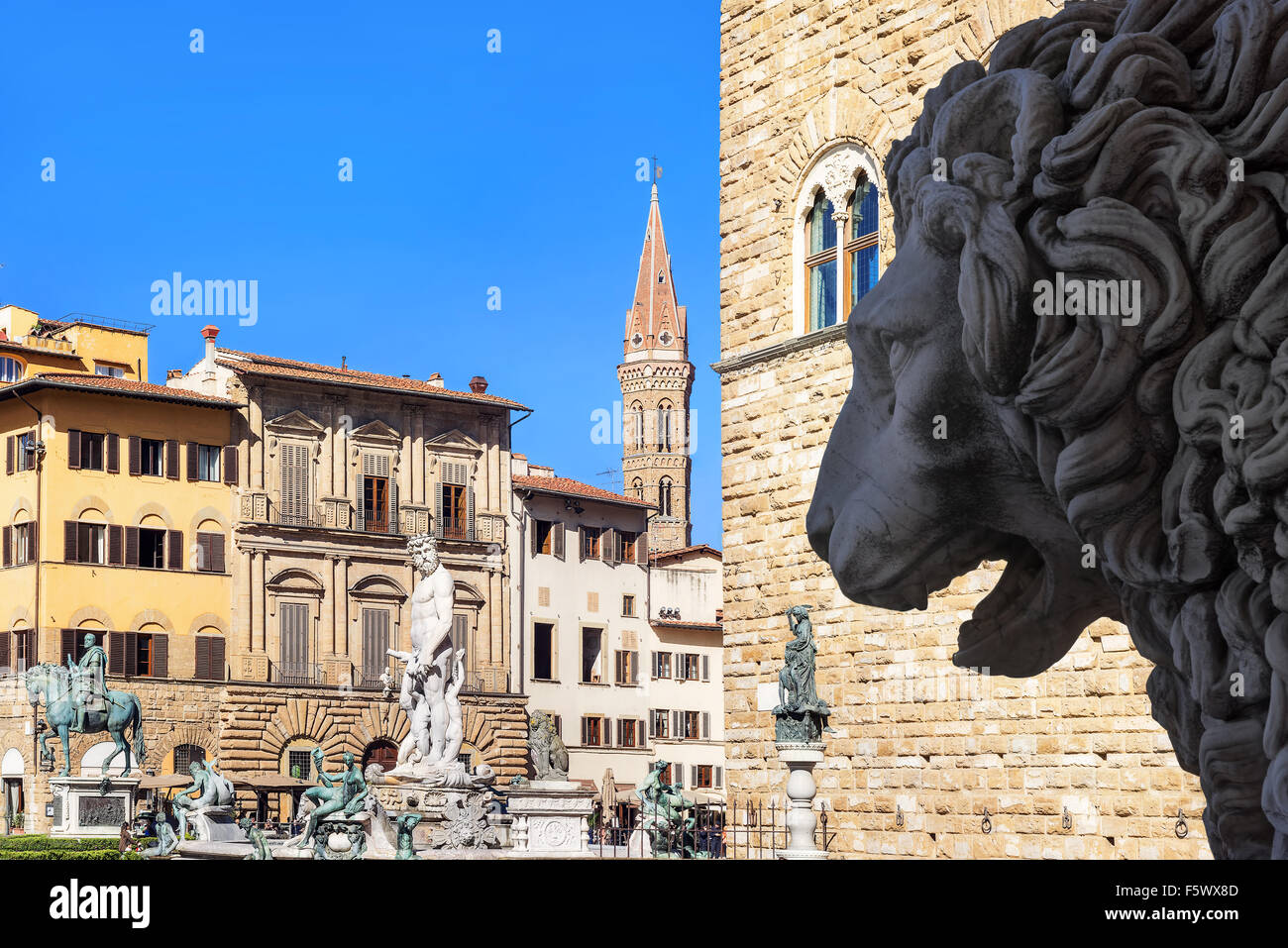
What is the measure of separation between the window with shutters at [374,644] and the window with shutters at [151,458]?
7894mm

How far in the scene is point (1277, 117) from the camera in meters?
1.53

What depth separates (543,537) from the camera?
194ft

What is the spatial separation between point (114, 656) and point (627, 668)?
18.9 meters

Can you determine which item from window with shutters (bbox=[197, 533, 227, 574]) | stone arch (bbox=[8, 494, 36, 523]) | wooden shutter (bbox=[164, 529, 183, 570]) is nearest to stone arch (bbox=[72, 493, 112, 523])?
stone arch (bbox=[8, 494, 36, 523])

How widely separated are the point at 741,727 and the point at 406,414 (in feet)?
132

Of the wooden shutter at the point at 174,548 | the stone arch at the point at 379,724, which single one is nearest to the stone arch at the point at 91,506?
the wooden shutter at the point at 174,548

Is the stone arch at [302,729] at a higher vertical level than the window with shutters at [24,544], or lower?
lower

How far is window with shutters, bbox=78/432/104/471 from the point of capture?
50.3 metres

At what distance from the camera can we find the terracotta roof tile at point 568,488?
5891cm

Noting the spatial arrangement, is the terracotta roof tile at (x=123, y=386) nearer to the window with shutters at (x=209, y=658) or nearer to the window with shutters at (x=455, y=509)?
the window with shutters at (x=209, y=658)

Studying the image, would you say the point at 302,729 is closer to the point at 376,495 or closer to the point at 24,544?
the point at 376,495

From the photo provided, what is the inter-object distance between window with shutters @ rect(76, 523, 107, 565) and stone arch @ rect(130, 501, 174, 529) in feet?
3.17

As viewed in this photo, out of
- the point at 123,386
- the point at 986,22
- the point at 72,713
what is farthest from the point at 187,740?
the point at 986,22
